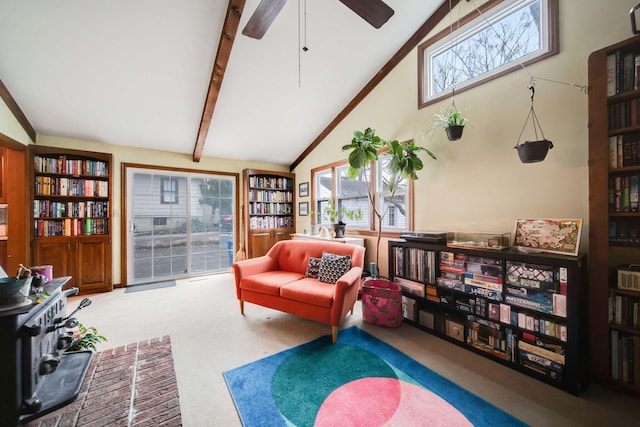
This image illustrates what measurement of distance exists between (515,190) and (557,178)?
0.95 feet

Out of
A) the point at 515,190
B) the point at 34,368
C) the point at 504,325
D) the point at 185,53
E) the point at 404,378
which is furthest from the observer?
the point at 185,53

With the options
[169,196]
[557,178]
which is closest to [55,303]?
[169,196]

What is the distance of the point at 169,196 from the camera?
4406 mm

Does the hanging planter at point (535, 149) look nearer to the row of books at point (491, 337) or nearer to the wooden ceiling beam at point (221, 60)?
the row of books at point (491, 337)

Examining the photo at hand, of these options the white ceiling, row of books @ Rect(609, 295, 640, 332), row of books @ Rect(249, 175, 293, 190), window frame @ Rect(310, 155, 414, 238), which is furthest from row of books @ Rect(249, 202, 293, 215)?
row of books @ Rect(609, 295, 640, 332)

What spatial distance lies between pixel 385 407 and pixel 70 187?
489 cm

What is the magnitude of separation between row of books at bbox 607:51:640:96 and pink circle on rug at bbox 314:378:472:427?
2.31m

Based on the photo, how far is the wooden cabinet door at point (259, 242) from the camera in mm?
4867

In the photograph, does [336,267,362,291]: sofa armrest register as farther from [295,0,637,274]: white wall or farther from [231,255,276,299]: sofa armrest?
[231,255,276,299]: sofa armrest

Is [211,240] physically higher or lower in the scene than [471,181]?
lower

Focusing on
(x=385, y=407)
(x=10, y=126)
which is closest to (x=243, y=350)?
(x=385, y=407)

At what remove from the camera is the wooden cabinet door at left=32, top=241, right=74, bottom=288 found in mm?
3350

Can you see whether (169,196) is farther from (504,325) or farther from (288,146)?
(504,325)

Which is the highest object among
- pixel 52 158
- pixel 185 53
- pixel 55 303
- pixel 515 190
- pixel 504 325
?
pixel 185 53
